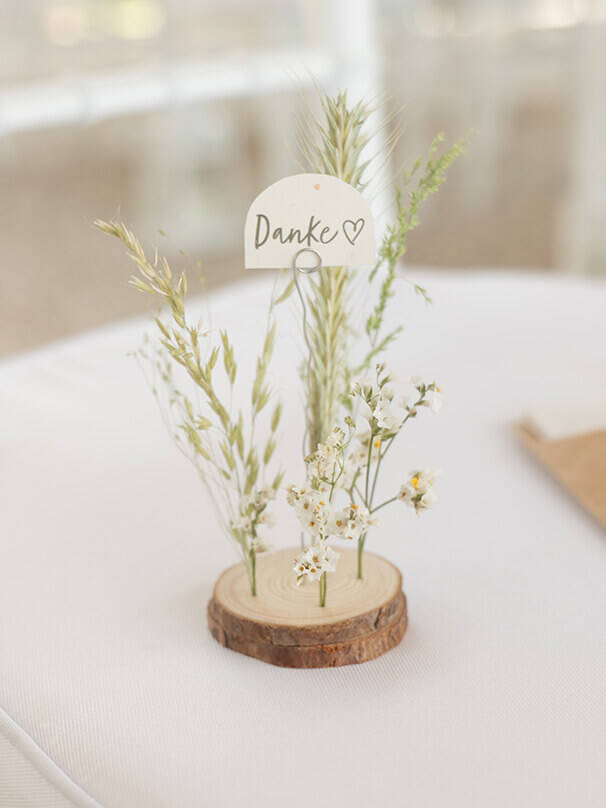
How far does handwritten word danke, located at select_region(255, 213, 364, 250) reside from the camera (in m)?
0.73

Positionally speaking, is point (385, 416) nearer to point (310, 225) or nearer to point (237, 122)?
point (310, 225)

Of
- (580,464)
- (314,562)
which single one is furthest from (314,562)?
(580,464)

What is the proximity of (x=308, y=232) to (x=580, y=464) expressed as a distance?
0.48 metres

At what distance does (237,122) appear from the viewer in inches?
132

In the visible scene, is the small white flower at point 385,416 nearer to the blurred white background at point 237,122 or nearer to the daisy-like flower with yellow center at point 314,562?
the daisy-like flower with yellow center at point 314,562

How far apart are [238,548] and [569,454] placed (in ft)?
1.29

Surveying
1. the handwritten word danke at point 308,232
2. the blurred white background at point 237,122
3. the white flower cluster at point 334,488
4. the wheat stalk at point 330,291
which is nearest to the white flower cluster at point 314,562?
the white flower cluster at point 334,488

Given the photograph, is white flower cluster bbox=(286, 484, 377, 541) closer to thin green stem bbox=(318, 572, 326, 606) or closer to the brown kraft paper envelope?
thin green stem bbox=(318, 572, 326, 606)

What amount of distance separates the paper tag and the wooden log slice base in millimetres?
258

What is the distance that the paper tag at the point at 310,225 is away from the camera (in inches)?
28.2

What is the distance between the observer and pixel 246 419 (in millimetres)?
1249

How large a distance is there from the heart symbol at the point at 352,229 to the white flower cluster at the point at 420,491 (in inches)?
7.1

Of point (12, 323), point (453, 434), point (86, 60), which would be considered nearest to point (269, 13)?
point (86, 60)

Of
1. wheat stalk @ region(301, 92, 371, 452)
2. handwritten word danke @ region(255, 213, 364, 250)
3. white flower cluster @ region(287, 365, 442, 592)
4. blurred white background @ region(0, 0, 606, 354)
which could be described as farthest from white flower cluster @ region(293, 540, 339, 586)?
blurred white background @ region(0, 0, 606, 354)
